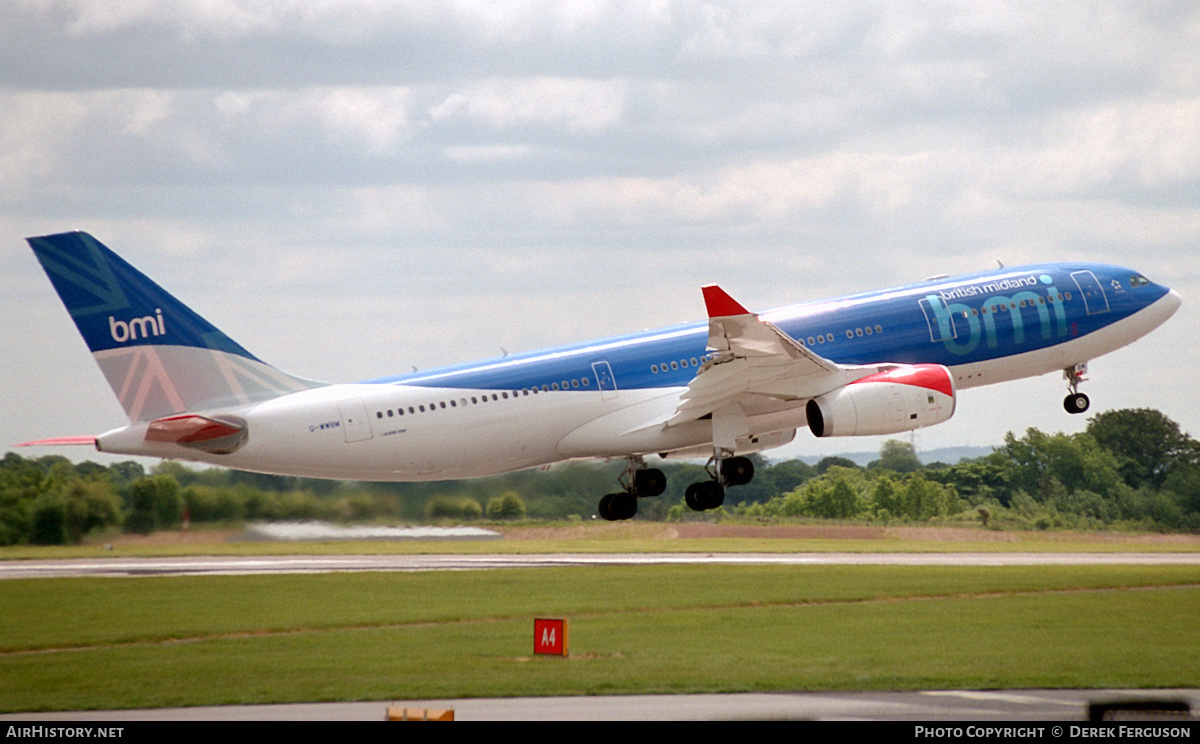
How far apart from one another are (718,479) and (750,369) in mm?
4150

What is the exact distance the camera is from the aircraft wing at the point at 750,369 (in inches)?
1693

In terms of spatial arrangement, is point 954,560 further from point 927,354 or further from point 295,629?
point 295,629

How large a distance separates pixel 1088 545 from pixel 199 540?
53.2 m

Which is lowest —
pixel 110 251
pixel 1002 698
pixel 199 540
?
pixel 1002 698

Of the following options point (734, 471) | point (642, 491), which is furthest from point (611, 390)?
point (642, 491)

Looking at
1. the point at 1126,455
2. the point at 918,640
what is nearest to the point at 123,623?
the point at 918,640

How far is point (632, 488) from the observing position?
52.0m

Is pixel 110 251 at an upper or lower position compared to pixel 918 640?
upper

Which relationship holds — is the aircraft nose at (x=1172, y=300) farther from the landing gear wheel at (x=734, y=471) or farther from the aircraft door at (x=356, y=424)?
the aircraft door at (x=356, y=424)

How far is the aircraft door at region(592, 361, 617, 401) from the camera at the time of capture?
47.5 meters

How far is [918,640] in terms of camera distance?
4422 centimetres

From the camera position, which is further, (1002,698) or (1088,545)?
(1088,545)

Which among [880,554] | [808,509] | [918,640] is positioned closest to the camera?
[918,640]

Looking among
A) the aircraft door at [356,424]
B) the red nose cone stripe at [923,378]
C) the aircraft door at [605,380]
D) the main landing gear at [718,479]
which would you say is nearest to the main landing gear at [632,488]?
the main landing gear at [718,479]
